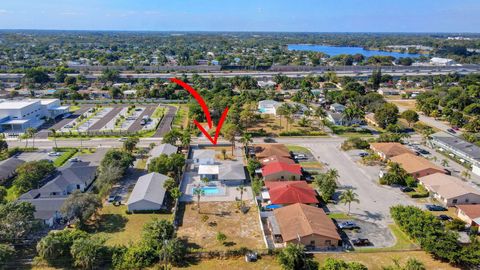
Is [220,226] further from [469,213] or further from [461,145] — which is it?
[461,145]

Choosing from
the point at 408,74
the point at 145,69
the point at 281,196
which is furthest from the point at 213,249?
the point at 408,74

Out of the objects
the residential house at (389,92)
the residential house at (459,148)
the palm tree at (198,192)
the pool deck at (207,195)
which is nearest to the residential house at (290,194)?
the pool deck at (207,195)

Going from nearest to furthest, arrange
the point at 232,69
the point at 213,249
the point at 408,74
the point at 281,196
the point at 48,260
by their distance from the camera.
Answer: the point at 48,260
the point at 213,249
the point at 281,196
the point at 408,74
the point at 232,69

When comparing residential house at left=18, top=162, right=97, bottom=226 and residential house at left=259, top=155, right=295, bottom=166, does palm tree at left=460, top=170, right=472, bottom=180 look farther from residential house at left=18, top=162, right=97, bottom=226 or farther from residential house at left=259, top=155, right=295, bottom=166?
residential house at left=18, top=162, right=97, bottom=226

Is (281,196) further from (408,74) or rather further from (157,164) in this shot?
(408,74)

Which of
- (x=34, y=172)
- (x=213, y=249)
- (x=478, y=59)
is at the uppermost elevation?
(x=478, y=59)

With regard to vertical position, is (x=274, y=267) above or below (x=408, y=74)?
below

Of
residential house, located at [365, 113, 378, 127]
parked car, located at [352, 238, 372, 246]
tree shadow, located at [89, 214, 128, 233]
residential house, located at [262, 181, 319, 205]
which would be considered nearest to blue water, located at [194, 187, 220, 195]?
residential house, located at [262, 181, 319, 205]

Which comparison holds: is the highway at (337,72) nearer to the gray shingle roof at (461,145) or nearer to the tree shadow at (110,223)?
the gray shingle roof at (461,145)
